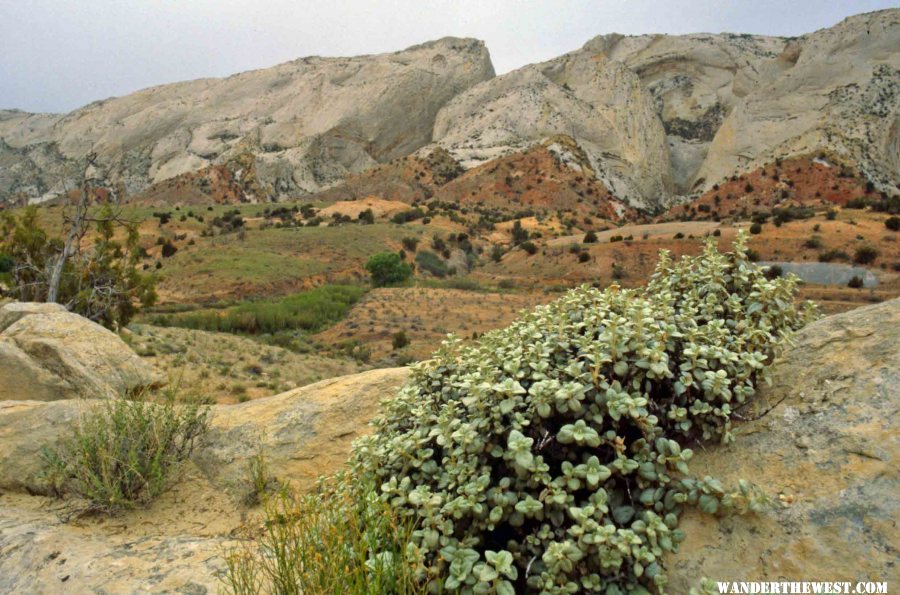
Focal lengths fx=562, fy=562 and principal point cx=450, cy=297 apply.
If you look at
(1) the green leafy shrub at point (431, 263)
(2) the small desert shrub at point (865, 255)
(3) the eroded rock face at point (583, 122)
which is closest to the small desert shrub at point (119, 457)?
(2) the small desert shrub at point (865, 255)

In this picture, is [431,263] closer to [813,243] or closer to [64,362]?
[813,243]

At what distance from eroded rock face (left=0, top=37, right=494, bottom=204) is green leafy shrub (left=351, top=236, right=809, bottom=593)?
76.9m

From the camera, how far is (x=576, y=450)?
2.44 m

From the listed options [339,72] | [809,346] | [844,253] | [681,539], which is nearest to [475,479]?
[681,539]

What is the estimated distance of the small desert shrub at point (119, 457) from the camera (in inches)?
143

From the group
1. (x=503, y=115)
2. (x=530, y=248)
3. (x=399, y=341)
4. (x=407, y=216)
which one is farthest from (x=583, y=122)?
(x=399, y=341)

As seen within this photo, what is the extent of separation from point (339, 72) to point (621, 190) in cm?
5112

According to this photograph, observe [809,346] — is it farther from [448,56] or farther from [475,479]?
[448,56]

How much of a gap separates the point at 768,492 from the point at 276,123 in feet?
296

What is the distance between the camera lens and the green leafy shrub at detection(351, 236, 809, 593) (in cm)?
213

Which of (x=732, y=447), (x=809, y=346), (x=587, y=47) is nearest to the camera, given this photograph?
(x=732, y=447)

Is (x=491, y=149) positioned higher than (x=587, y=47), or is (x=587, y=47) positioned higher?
(x=587, y=47)

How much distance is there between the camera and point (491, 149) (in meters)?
71.1

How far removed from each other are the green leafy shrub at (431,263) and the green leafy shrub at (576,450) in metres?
35.5
